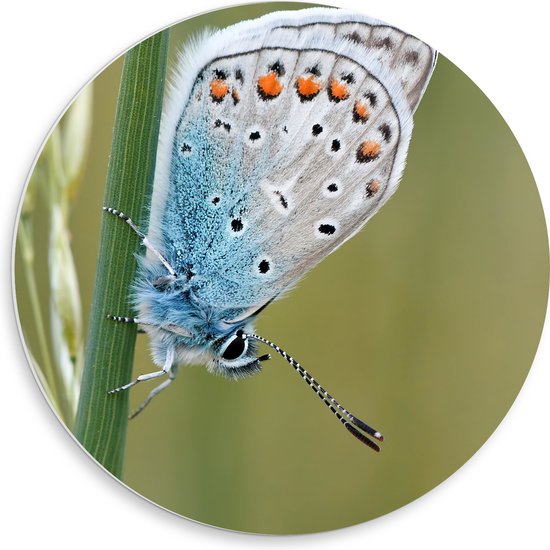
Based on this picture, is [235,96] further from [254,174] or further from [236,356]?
[236,356]

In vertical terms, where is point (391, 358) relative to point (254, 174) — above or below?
below

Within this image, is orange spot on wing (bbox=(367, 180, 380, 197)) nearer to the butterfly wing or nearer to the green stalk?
the butterfly wing

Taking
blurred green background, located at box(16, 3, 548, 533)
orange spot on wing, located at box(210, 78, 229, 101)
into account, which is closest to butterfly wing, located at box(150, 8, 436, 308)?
orange spot on wing, located at box(210, 78, 229, 101)

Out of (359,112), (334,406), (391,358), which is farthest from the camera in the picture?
(391,358)

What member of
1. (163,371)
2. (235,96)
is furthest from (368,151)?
(163,371)

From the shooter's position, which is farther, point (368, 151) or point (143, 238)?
point (368, 151)

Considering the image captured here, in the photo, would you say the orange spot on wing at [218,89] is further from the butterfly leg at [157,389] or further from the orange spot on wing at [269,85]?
the butterfly leg at [157,389]

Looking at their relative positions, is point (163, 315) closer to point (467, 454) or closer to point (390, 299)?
point (390, 299)

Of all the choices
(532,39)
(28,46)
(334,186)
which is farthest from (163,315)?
(532,39)
